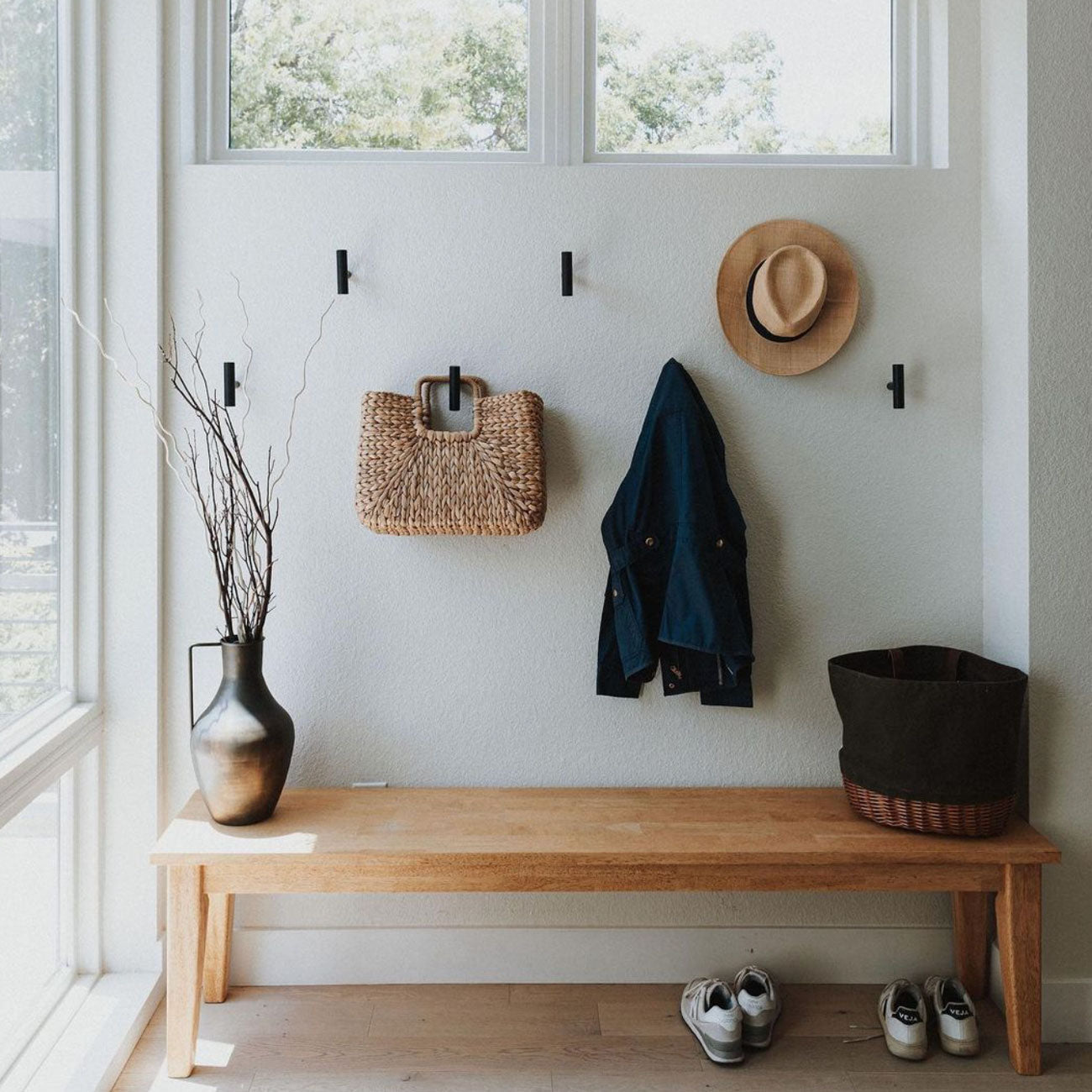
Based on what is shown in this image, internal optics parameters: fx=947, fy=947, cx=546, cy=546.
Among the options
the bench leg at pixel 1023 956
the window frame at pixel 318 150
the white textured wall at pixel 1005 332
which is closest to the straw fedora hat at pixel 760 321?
the white textured wall at pixel 1005 332

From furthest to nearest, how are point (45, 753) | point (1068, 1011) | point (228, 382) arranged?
point (228, 382)
point (1068, 1011)
point (45, 753)

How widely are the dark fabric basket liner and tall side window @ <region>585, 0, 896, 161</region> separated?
1335 mm

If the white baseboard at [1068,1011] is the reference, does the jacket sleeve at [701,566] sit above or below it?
above

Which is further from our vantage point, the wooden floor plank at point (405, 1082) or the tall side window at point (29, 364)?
→ the wooden floor plank at point (405, 1082)

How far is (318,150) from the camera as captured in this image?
2.33 metres

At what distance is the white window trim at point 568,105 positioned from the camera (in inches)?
89.9

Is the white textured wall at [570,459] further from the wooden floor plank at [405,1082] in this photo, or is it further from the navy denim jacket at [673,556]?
the wooden floor plank at [405,1082]

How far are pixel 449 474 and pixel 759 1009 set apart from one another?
1.34 metres

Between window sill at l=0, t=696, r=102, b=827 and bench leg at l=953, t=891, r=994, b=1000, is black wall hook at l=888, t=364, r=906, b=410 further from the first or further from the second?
window sill at l=0, t=696, r=102, b=827

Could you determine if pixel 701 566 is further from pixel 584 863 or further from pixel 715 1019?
pixel 715 1019

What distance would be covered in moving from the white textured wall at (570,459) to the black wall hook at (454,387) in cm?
7

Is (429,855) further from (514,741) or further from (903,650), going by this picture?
(903,650)

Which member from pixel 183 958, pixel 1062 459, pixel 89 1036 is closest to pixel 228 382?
pixel 183 958

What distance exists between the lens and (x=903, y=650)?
224cm
